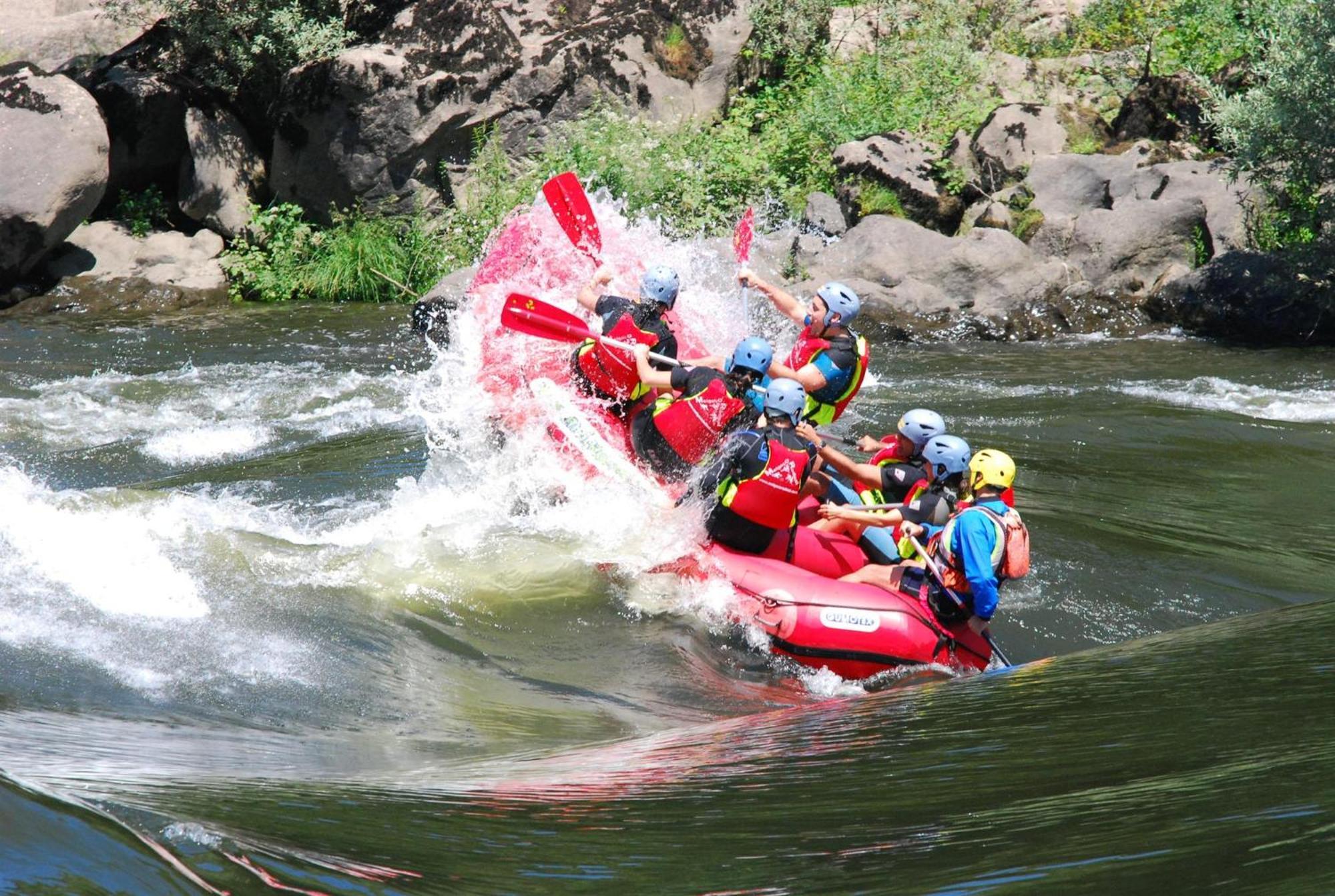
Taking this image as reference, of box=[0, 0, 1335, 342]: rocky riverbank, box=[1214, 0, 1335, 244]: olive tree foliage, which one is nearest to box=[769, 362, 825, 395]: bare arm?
box=[0, 0, 1335, 342]: rocky riverbank

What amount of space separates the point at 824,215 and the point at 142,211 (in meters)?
7.97

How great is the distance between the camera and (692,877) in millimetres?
2375

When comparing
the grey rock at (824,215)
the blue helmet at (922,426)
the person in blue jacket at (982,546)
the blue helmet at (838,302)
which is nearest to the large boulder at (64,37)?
the grey rock at (824,215)

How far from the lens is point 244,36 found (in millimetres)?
15172

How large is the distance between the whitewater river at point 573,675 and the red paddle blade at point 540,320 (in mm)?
543

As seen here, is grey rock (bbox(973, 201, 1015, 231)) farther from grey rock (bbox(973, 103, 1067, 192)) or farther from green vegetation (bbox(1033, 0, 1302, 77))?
green vegetation (bbox(1033, 0, 1302, 77))

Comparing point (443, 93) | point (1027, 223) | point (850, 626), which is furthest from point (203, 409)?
point (1027, 223)

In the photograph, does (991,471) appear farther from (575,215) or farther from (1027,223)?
(1027,223)

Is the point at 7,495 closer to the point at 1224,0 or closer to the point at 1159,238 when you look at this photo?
the point at 1159,238

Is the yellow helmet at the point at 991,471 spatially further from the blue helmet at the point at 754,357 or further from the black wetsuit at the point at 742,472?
the blue helmet at the point at 754,357

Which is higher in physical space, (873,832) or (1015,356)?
(873,832)

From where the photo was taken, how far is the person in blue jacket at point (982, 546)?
5.05 metres

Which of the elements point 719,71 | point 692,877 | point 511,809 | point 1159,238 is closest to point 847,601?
point 511,809

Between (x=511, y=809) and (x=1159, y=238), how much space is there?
12.1m
